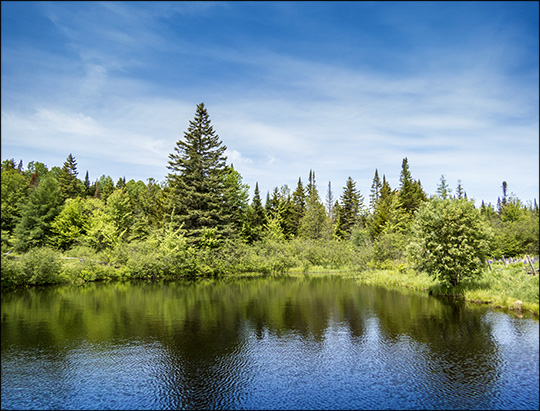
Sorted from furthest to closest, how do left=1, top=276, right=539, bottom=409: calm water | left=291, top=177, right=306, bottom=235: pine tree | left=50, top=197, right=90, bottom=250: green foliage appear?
left=291, top=177, right=306, bottom=235: pine tree
left=50, top=197, right=90, bottom=250: green foliage
left=1, top=276, right=539, bottom=409: calm water

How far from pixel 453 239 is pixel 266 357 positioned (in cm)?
2088

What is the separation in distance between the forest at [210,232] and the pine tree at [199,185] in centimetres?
18

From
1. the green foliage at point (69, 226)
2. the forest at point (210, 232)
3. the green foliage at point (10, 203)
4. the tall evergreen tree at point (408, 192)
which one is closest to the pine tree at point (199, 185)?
the forest at point (210, 232)

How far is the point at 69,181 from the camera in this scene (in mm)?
72625

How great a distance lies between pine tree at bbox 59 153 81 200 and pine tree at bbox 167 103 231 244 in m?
27.7

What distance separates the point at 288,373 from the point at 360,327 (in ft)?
27.6

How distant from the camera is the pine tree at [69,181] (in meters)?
70.7

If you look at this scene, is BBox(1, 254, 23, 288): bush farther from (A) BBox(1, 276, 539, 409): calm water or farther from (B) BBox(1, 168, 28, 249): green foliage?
(B) BBox(1, 168, 28, 249): green foliage

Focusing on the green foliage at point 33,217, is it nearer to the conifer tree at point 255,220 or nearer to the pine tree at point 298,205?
the conifer tree at point 255,220

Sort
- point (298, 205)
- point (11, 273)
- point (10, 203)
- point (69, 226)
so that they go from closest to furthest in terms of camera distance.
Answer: point (10, 203) → point (11, 273) → point (69, 226) → point (298, 205)

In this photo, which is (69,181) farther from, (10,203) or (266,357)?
(266,357)

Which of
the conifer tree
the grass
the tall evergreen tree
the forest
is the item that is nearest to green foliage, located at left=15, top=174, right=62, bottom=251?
the forest

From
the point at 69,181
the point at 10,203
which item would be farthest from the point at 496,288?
the point at 69,181

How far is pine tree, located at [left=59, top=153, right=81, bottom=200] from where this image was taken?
70.7m
